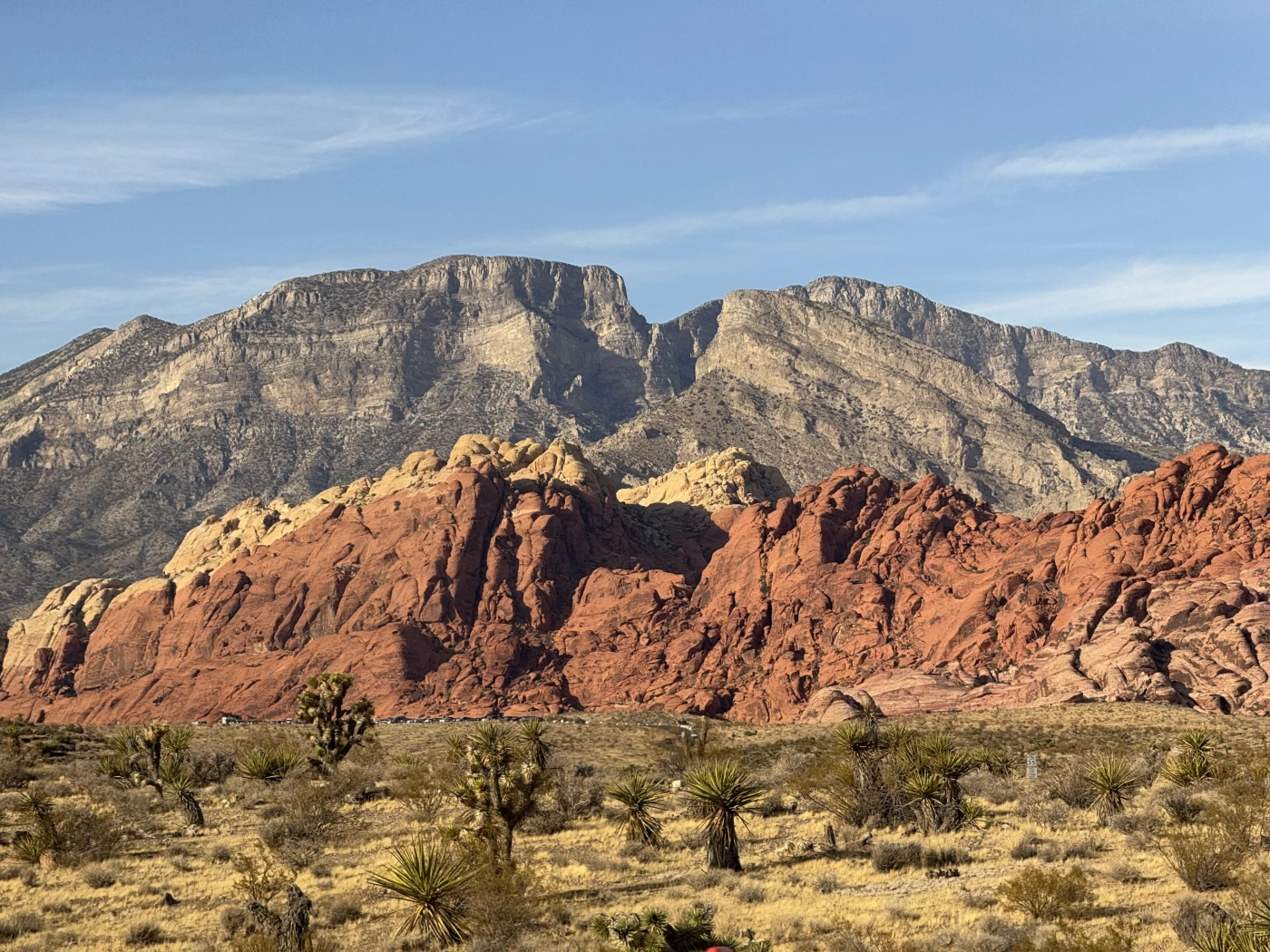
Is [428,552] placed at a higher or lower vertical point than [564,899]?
higher

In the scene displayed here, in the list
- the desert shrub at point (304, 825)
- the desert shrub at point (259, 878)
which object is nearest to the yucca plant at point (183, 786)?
the desert shrub at point (304, 825)

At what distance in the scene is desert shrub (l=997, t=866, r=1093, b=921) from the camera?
23.9m

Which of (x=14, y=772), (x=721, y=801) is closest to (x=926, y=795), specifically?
(x=721, y=801)

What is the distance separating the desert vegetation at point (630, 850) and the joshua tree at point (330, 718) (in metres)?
0.10

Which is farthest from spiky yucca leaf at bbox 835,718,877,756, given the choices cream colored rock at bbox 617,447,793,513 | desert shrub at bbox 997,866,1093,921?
cream colored rock at bbox 617,447,793,513

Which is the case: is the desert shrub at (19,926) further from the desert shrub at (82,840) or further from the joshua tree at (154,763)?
the joshua tree at (154,763)

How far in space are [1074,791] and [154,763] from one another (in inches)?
1184

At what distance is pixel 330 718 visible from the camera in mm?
48219

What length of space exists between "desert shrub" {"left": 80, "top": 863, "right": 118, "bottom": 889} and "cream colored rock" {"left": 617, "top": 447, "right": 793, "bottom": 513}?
10109 centimetres

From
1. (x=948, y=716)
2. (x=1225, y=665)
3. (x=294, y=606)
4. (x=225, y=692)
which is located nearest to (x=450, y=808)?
(x=948, y=716)

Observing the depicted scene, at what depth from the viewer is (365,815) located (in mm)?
41438

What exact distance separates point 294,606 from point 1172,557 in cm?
6853

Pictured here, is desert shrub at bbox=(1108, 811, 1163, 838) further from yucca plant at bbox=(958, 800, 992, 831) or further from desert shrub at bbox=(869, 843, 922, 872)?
desert shrub at bbox=(869, 843, 922, 872)

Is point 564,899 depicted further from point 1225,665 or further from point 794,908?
point 1225,665
